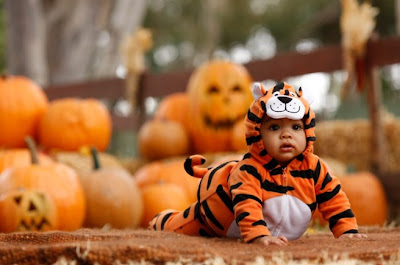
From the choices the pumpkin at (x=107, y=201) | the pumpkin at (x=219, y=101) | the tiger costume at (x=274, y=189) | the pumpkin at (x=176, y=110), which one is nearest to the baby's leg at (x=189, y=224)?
the tiger costume at (x=274, y=189)

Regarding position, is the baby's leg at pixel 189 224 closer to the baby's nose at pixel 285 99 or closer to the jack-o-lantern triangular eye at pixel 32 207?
the baby's nose at pixel 285 99

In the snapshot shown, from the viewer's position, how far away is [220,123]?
4426mm

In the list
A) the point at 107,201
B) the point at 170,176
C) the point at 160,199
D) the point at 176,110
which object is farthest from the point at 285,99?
the point at 176,110

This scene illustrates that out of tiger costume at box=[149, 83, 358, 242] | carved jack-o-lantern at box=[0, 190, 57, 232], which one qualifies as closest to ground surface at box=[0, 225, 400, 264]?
tiger costume at box=[149, 83, 358, 242]

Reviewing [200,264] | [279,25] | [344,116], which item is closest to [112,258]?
[200,264]

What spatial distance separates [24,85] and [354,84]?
236 centimetres

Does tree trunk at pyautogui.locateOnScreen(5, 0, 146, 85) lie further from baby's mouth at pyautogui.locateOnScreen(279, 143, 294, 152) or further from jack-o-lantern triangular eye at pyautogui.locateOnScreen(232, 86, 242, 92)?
baby's mouth at pyautogui.locateOnScreen(279, 143, 294, 152)

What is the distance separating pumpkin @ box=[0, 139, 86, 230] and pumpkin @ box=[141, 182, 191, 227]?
1.99 feet

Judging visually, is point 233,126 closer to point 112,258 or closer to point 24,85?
point 24,85

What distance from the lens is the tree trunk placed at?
693cm

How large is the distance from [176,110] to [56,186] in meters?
1.89

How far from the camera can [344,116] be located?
11.8 meters

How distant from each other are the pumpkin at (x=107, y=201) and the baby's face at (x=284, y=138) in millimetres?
1603

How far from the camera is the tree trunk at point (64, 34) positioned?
273 inches
